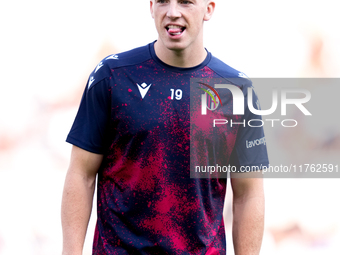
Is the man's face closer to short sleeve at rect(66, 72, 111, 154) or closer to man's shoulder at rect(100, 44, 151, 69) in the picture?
man's shoulder at rect(100, 44, 151, 69)

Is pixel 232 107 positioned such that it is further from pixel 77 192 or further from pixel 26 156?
pixel 26 156

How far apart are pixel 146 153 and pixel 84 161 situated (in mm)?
294

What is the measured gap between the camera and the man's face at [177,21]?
190cm

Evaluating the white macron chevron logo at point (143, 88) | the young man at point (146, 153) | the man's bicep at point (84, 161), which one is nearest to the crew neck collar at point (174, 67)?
the young man at point (146, 153)

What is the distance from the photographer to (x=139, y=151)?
1928 millimetres

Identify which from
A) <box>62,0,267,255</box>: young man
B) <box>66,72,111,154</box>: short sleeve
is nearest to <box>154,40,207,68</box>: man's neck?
<box>62,0,267,255</box>: young man

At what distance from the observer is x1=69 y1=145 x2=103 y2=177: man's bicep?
6.49 ft

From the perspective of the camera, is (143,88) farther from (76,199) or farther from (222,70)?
(76,199)

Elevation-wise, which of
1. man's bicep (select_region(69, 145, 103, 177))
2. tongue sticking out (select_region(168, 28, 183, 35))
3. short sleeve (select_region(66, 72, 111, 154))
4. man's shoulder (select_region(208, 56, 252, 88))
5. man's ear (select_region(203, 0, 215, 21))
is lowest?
man's bicep (select_region(69, 145, 103, 177))

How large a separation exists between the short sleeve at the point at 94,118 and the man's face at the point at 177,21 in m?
0.33

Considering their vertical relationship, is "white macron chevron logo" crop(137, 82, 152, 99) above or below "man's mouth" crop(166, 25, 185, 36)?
below

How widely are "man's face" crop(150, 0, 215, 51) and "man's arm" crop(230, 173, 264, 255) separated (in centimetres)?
72

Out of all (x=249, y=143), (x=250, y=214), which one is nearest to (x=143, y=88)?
(x=249, y=143)

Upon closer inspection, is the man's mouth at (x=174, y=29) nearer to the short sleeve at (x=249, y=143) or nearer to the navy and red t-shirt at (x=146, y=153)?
the navy and red t-shirt at (x=146, y=153)
